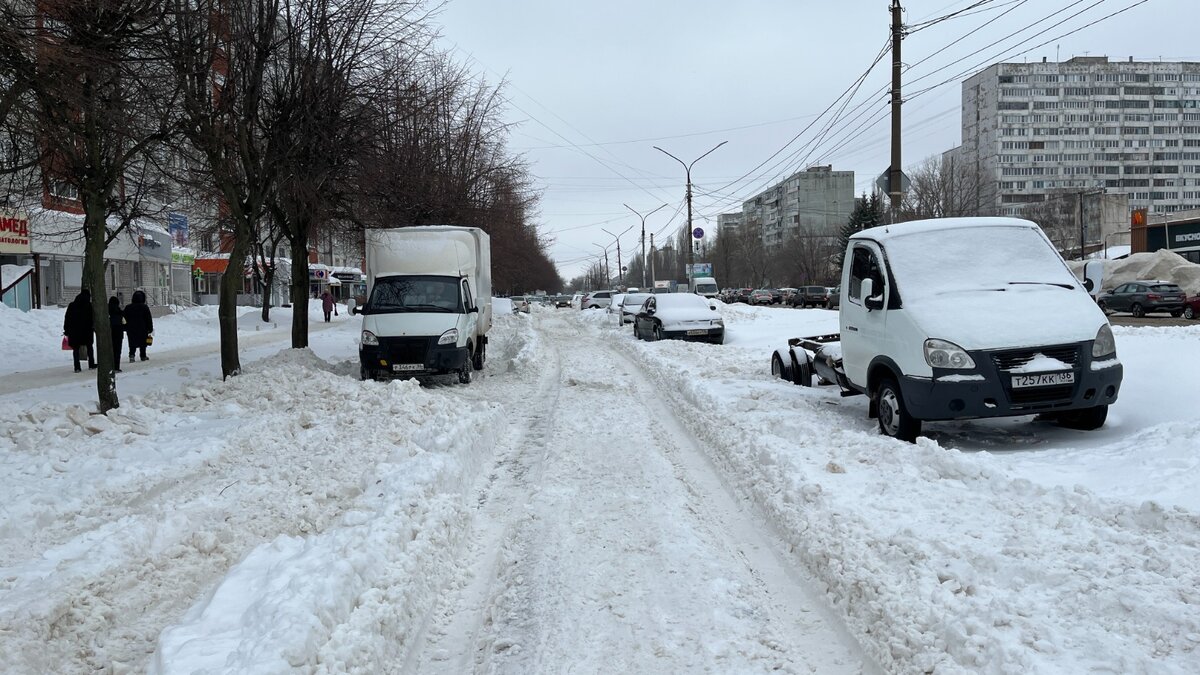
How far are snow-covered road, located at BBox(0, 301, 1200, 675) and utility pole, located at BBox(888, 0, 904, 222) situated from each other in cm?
727

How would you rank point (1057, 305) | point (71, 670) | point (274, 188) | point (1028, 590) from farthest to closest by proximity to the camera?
1. point (274, 188)
2. point (1057, 305)
3. point (1028, 590)
4. point (71, 670)

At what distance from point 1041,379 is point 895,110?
34.4ft

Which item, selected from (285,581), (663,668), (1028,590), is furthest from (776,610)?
(285,581)

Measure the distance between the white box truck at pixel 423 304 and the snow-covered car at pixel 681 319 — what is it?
22.6ft

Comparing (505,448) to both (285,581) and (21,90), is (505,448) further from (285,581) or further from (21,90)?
(21,90)

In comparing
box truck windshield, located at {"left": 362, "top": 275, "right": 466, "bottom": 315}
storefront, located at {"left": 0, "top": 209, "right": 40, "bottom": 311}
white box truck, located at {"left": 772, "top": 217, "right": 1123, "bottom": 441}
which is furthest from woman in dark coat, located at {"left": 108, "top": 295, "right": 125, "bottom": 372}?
white box truck, located at {"left": 772, "top": 217, "right": 1123, "bottom": 441}

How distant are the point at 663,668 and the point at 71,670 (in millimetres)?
2757

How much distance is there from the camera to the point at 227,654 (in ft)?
11.9

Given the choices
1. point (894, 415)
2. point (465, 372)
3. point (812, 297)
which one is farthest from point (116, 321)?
point (812, 297)

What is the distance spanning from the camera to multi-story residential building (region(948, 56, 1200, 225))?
350 ft

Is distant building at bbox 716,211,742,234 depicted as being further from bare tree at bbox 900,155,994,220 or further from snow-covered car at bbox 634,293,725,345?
snow-covered car at bbox 634,293,725,345

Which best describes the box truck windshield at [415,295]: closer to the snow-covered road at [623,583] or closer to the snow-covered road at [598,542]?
the snow-covered road at [598,542]

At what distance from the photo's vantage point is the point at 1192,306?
3077 cm

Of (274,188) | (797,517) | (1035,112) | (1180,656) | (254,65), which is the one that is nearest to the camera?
(1180,656)
